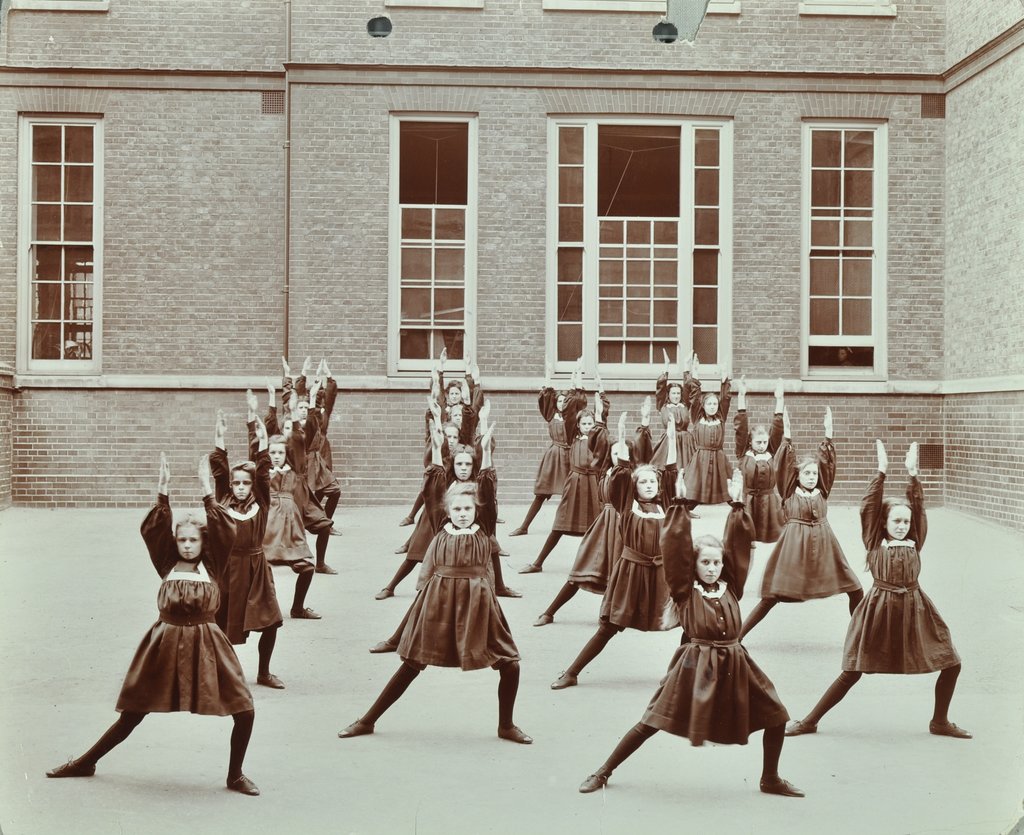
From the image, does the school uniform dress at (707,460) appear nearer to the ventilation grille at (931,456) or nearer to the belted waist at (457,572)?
the ventilation grille at (931,456)

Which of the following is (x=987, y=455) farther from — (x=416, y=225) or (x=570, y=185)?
(x=416, y=225)

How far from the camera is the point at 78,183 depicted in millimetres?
13828

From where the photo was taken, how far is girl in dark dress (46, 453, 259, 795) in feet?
17.3

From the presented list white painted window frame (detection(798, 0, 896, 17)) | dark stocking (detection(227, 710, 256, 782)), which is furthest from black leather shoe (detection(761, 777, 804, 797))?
white painted window frame (detection(798, 0, 896, 17))

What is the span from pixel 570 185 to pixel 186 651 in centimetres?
1050

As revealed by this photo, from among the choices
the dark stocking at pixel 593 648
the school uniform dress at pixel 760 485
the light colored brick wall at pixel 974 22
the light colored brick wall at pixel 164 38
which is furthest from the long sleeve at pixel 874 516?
the light colored brick wall at pixel 164 38

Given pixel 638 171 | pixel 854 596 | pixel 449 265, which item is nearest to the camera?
pixel 854 596

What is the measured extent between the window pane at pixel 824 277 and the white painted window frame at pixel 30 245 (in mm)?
8275

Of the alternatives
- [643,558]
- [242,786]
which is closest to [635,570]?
[643,558]

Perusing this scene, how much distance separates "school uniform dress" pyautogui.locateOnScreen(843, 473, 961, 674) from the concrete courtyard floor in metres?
0.39

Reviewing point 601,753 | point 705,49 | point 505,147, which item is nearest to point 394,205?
point 505,147

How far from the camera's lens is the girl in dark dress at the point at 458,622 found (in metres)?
6.05

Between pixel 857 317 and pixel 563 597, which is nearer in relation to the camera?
pixel 563 597

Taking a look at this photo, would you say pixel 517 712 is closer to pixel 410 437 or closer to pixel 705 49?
pixel 410 437
